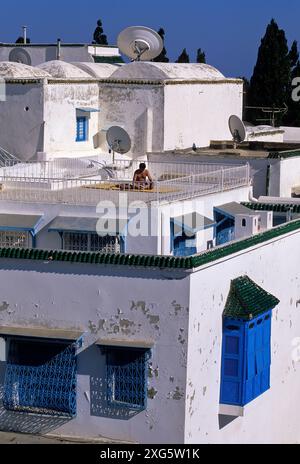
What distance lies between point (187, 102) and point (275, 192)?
3.13 m

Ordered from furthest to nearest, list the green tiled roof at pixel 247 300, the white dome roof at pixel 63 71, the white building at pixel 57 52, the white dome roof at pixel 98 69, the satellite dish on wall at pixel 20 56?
the white building at pixel 57 52 < the satellite dish on wall at pixel 20 56 < the white dome roof at pixel 98 69 < the white dome roof at pixel 63 71 < the green tiled roof at pixel 247 300

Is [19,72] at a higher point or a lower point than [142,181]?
higher

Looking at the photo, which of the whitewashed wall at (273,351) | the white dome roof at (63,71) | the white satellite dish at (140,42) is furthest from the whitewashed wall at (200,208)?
the white satellite dish at (140,42)

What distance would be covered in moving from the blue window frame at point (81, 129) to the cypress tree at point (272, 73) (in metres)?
21.7

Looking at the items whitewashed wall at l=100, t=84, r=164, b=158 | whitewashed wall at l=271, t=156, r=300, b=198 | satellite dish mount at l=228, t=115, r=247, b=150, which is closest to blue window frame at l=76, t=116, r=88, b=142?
whitewashed wall at l=100, t=84, r=164, b=158

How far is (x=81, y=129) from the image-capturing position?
72.3ft

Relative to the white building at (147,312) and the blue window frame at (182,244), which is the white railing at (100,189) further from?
the blue window frame at (182,244)

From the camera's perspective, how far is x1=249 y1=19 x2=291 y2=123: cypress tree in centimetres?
4328

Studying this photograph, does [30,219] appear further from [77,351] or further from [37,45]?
[37,45]

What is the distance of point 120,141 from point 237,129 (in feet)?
11.3

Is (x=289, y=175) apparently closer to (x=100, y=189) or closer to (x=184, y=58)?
(x=100, y=189)

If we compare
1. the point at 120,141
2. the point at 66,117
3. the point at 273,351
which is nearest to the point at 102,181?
the point at 120,141

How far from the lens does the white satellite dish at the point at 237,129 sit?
2302 centimetres

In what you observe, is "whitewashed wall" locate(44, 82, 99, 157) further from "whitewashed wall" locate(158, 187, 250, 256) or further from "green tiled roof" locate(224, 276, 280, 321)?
"green tiled roof" locate(224, 276, 280, 321)
